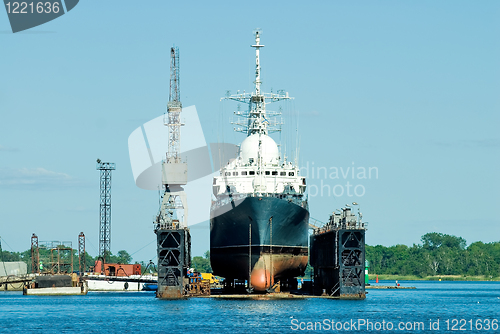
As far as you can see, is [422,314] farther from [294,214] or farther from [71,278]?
[71,278]

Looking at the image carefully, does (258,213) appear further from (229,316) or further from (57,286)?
(57,286)

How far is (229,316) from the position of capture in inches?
2222

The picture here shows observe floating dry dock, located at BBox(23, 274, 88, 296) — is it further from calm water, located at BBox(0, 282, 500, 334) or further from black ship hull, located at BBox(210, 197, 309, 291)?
black ship hull, located at BBox(210, 197, 309, 291)

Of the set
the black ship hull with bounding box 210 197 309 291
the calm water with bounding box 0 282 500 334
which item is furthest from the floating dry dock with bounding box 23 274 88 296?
the black ship hull with bounding box 210 197 309 291

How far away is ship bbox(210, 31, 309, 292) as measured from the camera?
219 ft

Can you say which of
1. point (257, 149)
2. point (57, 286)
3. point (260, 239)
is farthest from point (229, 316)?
point (57, 286)

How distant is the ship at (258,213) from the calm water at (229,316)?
303 cm

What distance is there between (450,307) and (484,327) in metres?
18.4

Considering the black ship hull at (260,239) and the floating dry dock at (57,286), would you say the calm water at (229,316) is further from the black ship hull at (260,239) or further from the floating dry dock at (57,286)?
the floating dry dock at (57,286)

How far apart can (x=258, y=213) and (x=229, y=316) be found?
1215 cm

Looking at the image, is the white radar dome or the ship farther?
the white radar dome

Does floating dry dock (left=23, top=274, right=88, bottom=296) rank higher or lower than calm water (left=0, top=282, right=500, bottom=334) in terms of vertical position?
higher

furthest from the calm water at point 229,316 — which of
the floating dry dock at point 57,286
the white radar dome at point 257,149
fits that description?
the floating dry dock at point 57,286

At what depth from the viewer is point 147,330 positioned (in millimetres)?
50531
